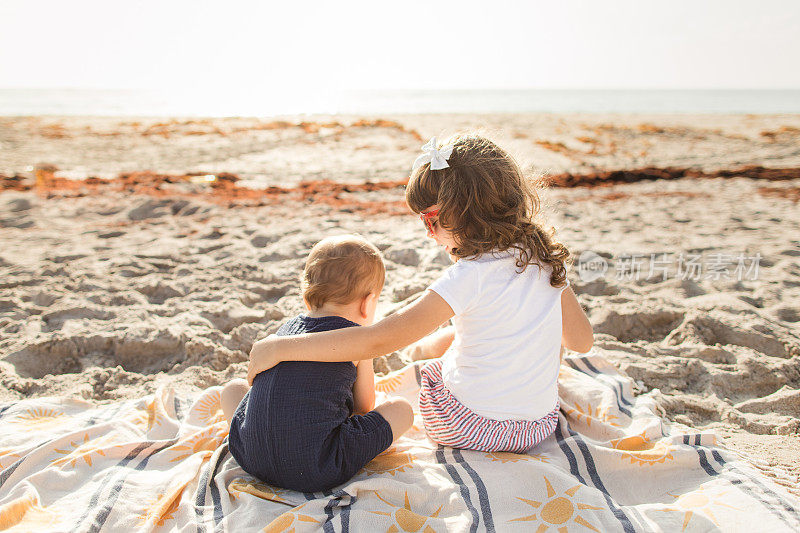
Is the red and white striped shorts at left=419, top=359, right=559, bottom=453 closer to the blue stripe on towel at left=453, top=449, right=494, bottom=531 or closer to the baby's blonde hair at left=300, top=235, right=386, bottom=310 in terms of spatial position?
the blue stripe on towel at left=453, top=449, right=494, bottom=531

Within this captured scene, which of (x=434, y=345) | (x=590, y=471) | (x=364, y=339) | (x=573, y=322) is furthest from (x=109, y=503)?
(x=573, y=322)

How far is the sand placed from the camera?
275 cm

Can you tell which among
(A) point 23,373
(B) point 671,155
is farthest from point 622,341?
(B) point 671,155

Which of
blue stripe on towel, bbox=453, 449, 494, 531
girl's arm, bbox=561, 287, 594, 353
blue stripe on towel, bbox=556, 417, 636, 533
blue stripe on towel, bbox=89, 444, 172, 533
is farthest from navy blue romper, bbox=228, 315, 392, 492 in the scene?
girl's arm, bbox=561, 287, 594, 353

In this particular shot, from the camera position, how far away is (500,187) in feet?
5.99

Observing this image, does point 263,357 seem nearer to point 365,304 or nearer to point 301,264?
point 365,304

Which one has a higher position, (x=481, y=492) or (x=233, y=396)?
(x=233, y=396)

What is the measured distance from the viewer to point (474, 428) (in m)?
1.93

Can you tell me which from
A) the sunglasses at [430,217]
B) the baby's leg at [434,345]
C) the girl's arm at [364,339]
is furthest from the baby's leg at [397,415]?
the baby's leg at [434,345]

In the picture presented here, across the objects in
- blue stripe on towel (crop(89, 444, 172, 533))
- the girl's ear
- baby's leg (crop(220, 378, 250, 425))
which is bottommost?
blue stripe on towel (crop(89, 444, 172, 533))

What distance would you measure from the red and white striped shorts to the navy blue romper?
0.25 m

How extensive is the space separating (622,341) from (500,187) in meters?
1.82

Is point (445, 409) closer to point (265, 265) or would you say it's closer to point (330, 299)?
point (330, 299)

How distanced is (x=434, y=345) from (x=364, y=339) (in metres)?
1.07
